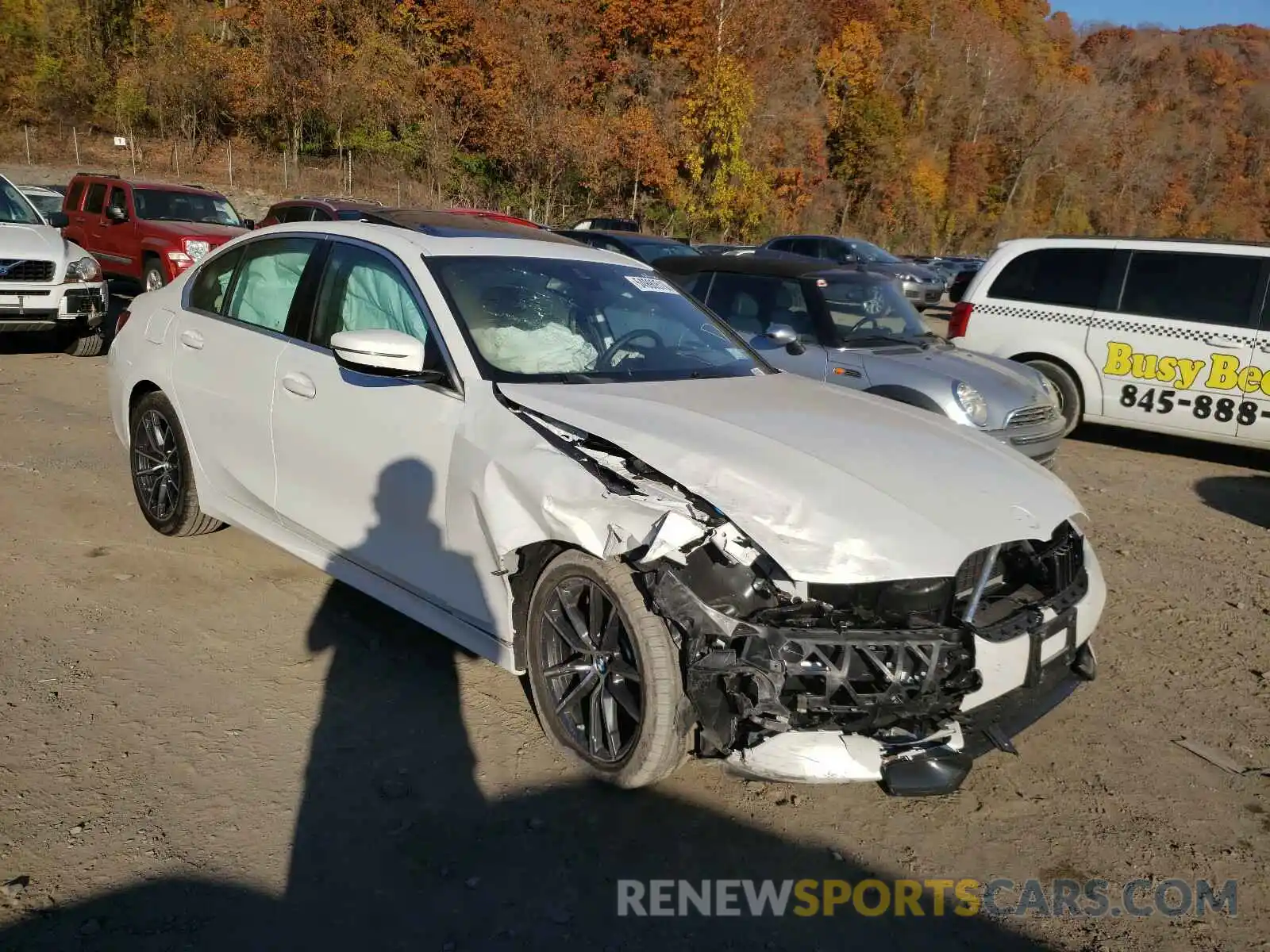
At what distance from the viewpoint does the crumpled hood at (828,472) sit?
113 inches

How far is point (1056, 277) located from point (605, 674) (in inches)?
309

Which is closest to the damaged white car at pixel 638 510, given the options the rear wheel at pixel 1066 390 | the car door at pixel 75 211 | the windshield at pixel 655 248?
the rear wheel at pixel 1066 390

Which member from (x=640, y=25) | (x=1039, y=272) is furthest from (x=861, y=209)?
(x=1039, y=272)

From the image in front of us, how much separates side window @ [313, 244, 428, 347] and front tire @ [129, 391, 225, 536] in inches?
49.4

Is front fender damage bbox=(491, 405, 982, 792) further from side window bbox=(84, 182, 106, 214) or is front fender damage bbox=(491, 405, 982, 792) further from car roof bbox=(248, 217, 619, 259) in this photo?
side window bbox=(84, 182, 106, 214)

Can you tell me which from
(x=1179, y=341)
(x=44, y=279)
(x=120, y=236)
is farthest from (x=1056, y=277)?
(x=120, y=236)

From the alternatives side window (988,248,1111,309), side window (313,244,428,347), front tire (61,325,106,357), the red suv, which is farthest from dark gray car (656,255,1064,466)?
the red suv

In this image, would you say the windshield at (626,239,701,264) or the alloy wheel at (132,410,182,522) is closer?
the alloy wheel at (132,410,182,522)

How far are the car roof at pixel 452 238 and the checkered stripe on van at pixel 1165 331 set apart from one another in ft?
19.5

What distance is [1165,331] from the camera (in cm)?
873

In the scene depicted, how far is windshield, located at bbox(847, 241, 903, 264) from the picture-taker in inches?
923

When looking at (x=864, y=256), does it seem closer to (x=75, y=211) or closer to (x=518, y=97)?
(x=75, y=211)

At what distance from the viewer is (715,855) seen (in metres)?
2.98

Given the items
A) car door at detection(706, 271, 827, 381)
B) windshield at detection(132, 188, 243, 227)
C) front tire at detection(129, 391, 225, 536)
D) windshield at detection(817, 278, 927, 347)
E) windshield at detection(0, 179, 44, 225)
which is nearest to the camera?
front tire at detection(129, 391, 225, 536)
